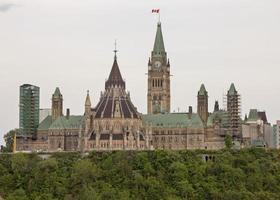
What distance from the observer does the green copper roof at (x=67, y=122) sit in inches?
7539

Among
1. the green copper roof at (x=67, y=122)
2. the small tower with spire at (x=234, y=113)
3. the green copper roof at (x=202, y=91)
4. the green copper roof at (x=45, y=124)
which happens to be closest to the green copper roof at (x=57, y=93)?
the green copper roof at (x=45, y=124)

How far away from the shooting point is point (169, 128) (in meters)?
189

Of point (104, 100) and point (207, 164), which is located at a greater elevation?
point (104, 100)

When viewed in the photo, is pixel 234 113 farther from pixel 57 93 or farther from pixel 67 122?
pixel 57 93

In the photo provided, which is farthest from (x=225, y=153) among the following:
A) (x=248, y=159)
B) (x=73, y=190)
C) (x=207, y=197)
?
(x=73, y=190)

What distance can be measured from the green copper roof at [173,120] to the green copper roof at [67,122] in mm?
12639

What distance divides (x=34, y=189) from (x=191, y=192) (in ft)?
82.2

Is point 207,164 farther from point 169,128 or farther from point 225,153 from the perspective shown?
point 169,128

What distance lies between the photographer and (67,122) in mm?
192875

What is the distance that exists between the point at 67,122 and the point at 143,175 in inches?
1360

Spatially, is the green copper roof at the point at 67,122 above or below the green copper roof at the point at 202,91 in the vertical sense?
below

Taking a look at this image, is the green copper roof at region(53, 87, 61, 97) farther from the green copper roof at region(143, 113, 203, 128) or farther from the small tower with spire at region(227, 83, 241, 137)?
the small tower with spire at region(227, 83, 241, 137)

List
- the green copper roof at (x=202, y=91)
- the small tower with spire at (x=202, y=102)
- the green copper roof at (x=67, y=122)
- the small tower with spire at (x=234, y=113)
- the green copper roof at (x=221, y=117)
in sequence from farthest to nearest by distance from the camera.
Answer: the small tower with spire at (x=234, y=113)
the green copper roof at (x=221, y=117)
the green copper roof at (x=202, y=91)
the small tower with spire at (x=202, y=102)
the green copper roof at (x=67, y=122)

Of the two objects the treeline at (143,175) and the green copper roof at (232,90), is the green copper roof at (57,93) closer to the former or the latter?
the treeline at (143,175)
